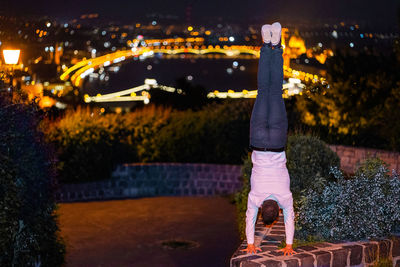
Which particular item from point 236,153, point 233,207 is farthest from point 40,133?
point 236,153

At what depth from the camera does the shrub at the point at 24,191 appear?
6371 mm

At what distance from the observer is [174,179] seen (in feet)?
51.7

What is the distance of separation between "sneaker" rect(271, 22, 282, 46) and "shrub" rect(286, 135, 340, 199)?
13.9 ft

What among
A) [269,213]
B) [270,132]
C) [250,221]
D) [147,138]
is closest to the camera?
[269,213]

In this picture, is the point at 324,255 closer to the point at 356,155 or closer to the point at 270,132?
the point at 270,132

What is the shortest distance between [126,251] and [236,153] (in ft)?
22.0

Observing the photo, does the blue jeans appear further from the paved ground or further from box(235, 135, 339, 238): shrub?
the paved ground

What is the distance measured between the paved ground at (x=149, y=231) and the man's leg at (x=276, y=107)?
4052 millimetres

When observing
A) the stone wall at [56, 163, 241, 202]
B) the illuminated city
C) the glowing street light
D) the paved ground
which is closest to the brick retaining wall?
the illuminated city

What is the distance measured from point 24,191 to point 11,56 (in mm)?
5168

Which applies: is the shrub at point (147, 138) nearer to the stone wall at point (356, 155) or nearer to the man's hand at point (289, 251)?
the stone wall at point (356, 155)

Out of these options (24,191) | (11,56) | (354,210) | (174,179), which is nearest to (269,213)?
(354,210)

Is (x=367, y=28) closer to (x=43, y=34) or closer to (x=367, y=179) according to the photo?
(x=43, y=34)

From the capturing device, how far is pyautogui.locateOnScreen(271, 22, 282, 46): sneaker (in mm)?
5668
